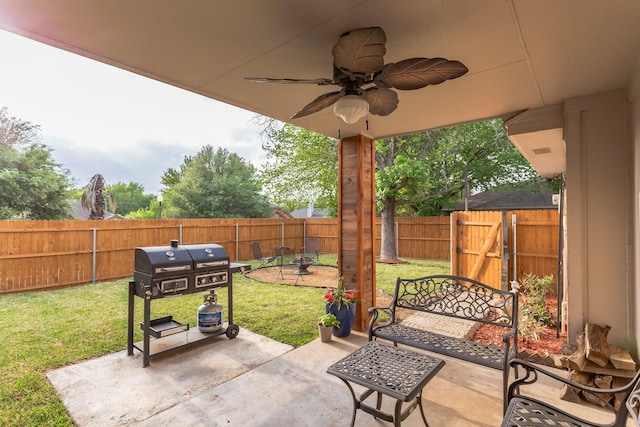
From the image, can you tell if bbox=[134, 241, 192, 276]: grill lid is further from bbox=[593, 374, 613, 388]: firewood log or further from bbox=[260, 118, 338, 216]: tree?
bbox=[260, 118, 338, 216]: tree

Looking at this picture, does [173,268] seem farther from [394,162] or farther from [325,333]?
[394,162]

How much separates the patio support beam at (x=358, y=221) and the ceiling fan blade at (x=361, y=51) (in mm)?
2149

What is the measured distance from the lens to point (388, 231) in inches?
400

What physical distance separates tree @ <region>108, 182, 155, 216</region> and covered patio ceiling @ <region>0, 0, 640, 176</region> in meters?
34.3

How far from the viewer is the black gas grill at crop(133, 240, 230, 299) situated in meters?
2.96

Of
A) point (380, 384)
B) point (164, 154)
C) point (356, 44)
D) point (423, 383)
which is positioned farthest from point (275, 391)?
point (164, 154)

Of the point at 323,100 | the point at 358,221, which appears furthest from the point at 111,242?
the point at 323,100

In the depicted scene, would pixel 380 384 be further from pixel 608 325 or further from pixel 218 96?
pixel 218 96

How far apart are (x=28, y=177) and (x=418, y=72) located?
538 inches

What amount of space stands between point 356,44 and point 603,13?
4.21 ft

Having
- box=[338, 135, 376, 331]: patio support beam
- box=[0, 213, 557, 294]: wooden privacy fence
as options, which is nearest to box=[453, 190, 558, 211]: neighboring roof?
box=[0, 213, 557, 294]: wooden privacy fence

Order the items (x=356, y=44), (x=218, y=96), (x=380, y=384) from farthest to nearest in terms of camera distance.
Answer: (x=218, y=96), (x=380, y=384), (x=356, y=44)

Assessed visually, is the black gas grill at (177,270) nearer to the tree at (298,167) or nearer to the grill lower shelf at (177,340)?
the grill lower shelf at (177,340)

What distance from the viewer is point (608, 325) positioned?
2520 millimetres
